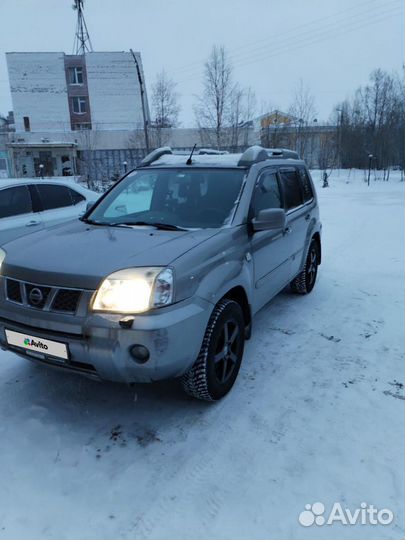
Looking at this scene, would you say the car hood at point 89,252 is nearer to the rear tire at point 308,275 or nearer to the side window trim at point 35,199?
the rear tire at point 308,275

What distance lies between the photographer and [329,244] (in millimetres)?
8773

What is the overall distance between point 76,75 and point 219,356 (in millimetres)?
45809

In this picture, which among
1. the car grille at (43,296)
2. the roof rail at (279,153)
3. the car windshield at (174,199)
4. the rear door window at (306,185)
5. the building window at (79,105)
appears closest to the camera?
the car grille at (43,296)

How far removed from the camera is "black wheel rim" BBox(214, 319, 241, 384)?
3.03m

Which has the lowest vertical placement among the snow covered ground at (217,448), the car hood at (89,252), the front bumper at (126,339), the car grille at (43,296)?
the snow covered ground at (217,448)

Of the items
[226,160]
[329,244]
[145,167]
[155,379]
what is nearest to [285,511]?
[155,379]

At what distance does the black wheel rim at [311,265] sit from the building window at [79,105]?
42416 millimetres

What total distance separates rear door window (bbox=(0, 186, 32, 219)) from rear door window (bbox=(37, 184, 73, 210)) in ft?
0.81

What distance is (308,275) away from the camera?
546 centimetres

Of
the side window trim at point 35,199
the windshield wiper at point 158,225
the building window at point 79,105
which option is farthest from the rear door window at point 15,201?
the building window at point 79,105

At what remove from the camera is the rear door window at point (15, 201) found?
5922 millimetres

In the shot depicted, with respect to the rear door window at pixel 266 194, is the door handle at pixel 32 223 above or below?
below

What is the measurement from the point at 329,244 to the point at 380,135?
135 ft

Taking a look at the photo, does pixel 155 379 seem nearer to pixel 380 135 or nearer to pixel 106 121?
pixel 106 121
